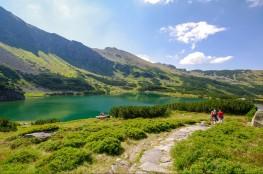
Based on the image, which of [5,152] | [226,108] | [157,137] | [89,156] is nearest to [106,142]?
[89,156]

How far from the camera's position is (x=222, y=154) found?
58.9ft

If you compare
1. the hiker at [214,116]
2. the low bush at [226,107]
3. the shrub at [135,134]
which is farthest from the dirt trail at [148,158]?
the low bush at [226,107]

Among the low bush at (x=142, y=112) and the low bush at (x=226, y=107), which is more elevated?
the low bush at (x=226, y=107)

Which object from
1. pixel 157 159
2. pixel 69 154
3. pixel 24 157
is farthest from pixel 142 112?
pixel 69 154

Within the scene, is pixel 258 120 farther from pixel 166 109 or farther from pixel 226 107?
pixel 166 109

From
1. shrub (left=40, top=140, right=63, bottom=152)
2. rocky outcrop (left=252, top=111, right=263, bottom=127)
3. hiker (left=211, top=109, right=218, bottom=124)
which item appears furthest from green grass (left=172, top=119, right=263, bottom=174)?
hiker (left=211, top=109, right=218, bottom=124)

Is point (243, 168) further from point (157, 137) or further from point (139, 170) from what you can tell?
point (157, 137)

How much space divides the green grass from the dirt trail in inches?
33.4

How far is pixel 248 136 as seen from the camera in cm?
2675

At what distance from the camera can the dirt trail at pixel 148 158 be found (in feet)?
57.3

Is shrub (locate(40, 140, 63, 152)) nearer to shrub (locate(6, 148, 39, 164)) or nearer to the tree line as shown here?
shrub (locate(6, 148, 39, 164))

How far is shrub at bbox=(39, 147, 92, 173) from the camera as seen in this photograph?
17531 mm

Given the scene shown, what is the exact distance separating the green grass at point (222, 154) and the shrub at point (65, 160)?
6.34 meters

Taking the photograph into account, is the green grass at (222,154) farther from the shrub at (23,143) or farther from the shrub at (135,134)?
the shrub at (23,143)
